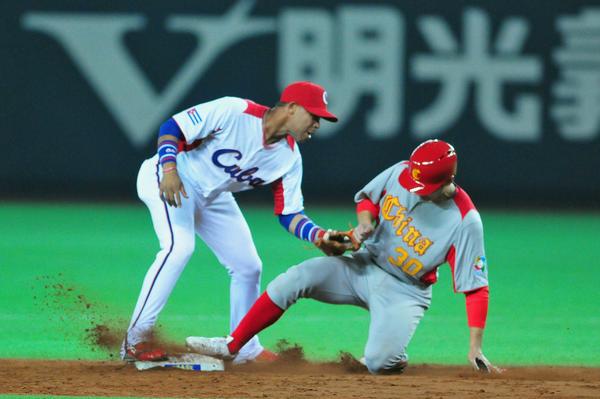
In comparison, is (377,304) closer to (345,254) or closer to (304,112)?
(345,254)

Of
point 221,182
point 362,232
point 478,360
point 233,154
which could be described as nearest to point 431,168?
point 362,232

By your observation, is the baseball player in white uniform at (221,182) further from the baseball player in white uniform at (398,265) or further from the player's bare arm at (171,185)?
the baseball player in white uniform at (398,265)

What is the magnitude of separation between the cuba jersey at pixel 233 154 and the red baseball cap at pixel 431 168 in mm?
866

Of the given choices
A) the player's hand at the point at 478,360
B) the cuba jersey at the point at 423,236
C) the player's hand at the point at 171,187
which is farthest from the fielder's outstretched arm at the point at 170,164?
the player's hand at the point at 478,360

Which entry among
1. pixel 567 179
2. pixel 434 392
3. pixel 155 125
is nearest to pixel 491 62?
pixel 567 179

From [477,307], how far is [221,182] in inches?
69.3

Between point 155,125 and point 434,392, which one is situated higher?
point 155,125

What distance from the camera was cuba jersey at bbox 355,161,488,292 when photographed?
6551 millimetres

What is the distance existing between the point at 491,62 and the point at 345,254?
8.14m

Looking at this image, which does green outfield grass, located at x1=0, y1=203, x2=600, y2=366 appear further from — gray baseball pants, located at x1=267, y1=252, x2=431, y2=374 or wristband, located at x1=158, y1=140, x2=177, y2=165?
wristband, located at x1=158, y1=140, x2=177, y2=165

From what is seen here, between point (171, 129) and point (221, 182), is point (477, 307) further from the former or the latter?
point (171, 129)

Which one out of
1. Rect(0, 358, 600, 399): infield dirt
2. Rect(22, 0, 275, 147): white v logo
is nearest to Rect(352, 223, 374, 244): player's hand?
Rect(0, 358, 600, 399): infield dirt

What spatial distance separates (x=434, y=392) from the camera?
6.06 m

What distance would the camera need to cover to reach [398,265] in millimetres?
6887
